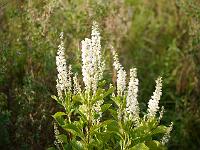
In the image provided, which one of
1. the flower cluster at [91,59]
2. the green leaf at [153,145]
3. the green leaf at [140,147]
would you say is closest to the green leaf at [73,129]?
the flower cluster at [91,59]

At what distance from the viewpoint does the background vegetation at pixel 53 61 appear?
17.6 ft

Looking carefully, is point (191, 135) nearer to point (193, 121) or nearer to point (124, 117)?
point (193, 121)

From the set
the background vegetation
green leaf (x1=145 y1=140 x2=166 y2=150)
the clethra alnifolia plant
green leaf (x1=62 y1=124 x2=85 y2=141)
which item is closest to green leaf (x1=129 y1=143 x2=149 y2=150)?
the clethra alnifolia plant

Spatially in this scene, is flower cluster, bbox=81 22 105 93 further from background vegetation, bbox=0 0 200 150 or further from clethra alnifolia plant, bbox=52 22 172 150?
background vegetation, bbox=0 0 200 150

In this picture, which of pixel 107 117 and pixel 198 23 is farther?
pixel 198 23

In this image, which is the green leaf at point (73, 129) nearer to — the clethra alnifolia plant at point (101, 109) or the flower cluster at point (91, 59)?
the clethra alnifolia plant at point (101, 109)

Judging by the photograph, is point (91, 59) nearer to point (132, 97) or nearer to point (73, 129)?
point (132, 97)

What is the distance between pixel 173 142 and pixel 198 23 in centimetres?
139

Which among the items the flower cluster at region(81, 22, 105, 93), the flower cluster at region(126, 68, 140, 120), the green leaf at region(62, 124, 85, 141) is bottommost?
the green leaf at region(62, 124, 85, 141)

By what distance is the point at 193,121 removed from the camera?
6.59 meters

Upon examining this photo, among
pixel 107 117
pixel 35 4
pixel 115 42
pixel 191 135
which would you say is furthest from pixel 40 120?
pixel 191 135

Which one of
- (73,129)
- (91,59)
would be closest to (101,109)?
(73,129)

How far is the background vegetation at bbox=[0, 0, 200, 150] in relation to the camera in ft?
17.6

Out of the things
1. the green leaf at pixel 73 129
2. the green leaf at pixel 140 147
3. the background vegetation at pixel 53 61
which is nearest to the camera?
the green leaf at pixel 140 147
